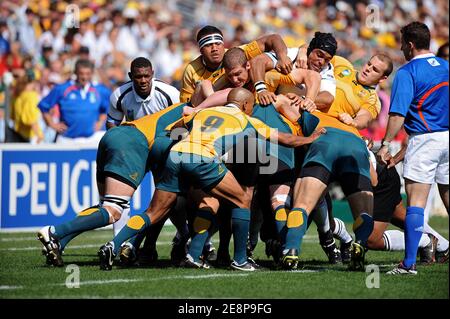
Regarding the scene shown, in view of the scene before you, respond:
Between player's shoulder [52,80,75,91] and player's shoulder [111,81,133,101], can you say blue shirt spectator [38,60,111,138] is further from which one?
player's shoulder [111,81,133,101]

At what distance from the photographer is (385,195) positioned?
10.0 metres

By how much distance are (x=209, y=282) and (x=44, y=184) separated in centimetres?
612

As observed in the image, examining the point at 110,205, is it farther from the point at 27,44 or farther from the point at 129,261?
the point at 27,44

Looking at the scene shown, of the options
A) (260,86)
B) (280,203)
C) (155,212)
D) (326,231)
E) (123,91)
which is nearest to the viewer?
(155,212)

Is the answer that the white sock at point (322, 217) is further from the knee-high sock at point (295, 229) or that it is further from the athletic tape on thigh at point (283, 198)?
the knee-high sock at point (295, 229)

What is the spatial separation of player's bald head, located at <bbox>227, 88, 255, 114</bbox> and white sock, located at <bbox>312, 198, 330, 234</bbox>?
140 cm

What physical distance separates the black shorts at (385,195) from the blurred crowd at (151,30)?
3.79 m

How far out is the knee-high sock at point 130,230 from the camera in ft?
29.3

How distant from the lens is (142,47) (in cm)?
2133

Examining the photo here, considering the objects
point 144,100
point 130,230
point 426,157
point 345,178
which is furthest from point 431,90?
point 144,100

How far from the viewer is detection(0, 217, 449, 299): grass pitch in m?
7.46

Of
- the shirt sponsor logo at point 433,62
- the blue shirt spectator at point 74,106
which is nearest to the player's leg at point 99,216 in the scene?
the shirt sponsor logo at point 433,62

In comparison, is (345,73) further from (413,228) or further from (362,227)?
(413,228)

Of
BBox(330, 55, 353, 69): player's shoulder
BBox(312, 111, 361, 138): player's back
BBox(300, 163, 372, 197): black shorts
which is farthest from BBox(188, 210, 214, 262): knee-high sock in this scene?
BBox(330, 55, 353, 69): player's shoulder
